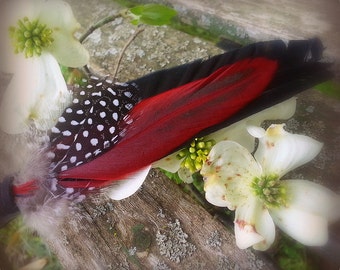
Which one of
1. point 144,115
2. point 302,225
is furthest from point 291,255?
point 144,115

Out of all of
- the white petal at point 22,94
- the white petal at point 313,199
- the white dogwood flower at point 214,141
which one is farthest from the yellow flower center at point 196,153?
the white petal at point 22,94

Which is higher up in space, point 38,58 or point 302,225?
point 38,58

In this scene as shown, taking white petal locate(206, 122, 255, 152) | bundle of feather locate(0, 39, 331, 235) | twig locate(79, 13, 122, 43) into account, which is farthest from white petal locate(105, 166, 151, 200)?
twig locate(79, 13, 122, 43)

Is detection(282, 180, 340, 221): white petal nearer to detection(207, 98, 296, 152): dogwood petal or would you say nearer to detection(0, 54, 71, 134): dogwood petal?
detection(207, 98, 296, 152): dogwood petal

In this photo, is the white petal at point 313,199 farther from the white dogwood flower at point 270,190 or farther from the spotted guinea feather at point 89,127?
the spotted guinea feather at point 89,127

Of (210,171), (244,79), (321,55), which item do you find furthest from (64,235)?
(321,55)

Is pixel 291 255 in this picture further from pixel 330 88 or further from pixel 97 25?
pixel 97 25
